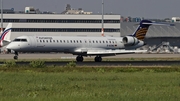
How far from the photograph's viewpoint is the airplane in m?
59.7

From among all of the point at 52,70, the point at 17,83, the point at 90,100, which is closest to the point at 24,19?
the point at 52,70

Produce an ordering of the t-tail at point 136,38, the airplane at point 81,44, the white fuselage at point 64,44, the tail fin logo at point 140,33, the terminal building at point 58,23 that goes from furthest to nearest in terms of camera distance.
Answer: the terminal building at point 58,23 < the tail fin logo at point 140,33 < the t-tail at point 136,38 < the airplane at point 81,44 < the white fuselage at point 64,44

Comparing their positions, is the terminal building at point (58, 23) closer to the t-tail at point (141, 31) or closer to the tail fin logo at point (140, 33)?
the t-tail at point (141, 31)

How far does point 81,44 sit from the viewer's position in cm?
6325

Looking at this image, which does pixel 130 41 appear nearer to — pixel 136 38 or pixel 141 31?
pixel 136 38

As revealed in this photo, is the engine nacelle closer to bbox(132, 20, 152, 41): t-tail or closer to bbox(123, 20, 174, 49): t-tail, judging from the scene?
bbox(123, 20, 174, 49): t-tail

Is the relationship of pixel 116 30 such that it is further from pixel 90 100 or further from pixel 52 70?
pixel 90 100

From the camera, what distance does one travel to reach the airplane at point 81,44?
5966 centimetres

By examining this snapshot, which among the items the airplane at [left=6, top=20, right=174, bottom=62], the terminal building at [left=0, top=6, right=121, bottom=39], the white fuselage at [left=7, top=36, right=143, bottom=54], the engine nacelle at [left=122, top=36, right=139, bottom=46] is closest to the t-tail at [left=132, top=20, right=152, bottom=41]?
the airplane at [left=6, top=20, right=174, bottom=62]

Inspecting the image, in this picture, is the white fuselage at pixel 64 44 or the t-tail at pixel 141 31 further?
the t-tail at pixel 141 31

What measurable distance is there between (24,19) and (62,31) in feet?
33.8

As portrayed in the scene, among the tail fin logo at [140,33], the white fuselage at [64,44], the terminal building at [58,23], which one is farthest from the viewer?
the terminal building at [58,23]

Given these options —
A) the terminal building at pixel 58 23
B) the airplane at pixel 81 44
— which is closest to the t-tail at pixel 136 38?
the airplane at pixel 81 44

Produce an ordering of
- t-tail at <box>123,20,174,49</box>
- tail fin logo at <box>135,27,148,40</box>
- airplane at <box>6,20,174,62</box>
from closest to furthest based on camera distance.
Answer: airplane at <box>6,20,174,62</box> < t-tail at <box>123,20,174,49</box> < tail fin logo at <box>135,27,148,40</box>
